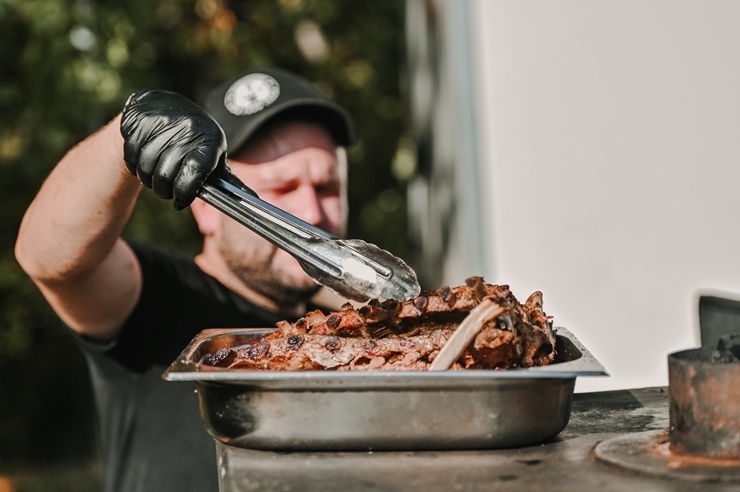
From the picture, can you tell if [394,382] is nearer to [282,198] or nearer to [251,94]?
[282,198]

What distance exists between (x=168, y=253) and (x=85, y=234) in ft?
2.46

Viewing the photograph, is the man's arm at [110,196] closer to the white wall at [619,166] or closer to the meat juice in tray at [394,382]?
the meat juice in tray at [394,382]

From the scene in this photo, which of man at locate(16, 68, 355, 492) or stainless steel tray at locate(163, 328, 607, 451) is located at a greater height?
man at locate(16, 68, 355, 492)

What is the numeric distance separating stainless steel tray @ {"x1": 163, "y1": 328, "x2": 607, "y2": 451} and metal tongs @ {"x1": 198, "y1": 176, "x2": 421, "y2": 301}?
33cm

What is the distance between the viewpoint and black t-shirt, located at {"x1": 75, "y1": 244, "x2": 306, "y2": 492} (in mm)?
3121

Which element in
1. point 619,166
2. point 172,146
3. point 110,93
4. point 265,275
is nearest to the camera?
point 172,146

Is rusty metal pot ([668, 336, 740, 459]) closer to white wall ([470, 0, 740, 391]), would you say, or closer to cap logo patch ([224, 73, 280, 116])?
white wall ([470, 0, 740, 391])

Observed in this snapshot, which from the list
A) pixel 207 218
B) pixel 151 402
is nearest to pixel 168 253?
pixel 207 218

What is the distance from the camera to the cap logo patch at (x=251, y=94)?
359 centimetres

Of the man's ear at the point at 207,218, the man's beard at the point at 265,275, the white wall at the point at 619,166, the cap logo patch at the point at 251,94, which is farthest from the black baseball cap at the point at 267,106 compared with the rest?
the white wall at the point at 619,166

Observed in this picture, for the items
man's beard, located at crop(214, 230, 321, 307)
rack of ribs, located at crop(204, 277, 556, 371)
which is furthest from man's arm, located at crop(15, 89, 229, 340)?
rack of ribs, located at crop(204, 277, 556, 371)

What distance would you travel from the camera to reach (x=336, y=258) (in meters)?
2.04

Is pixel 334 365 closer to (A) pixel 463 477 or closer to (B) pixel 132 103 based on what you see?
(A) pixel 463 477

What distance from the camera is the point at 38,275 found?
2912 mm
